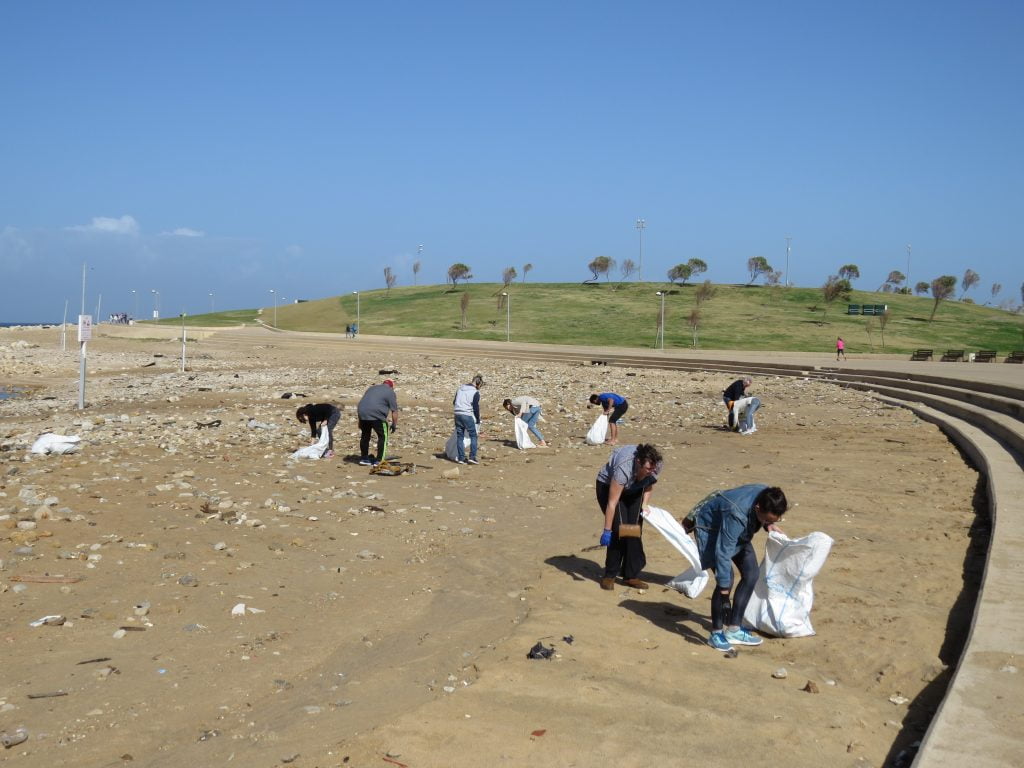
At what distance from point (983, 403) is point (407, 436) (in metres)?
13.4

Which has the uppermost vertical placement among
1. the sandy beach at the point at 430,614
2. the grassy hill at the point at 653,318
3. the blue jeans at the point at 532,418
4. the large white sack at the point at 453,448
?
the grassy hill at the point at 653,318

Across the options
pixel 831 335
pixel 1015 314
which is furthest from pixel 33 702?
pixel 1015 314

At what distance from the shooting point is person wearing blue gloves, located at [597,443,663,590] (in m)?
7.62

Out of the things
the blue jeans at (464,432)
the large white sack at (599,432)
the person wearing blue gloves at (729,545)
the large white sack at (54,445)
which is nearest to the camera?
the person wearing blue gloves at (729,545)

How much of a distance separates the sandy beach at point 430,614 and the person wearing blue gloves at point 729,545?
0.19 meters

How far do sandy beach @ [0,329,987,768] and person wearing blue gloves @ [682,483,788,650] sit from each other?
0.63ft

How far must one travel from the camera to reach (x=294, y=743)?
507 centimetres

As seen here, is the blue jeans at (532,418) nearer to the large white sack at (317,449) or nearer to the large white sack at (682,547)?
the large white sack at (317,449)

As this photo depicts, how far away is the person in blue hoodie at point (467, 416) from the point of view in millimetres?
14055

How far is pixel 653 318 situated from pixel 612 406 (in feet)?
248

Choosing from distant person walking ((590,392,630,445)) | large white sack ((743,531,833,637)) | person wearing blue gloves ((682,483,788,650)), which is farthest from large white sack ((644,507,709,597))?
distant person walking ((590,392,630,445))

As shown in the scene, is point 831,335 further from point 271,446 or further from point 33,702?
point 33,702

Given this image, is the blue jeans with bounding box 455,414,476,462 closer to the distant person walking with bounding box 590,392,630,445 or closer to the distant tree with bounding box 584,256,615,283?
the distant person walking with bounding box 590,392,630,445

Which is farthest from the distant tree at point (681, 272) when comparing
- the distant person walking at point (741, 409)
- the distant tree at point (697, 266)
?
the distant person walking at point (741, 409)
